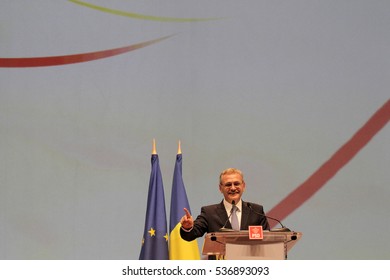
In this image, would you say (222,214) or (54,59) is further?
(54,59)

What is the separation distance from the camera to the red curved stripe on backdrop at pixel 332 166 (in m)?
5.91

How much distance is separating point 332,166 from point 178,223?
1.46 metres

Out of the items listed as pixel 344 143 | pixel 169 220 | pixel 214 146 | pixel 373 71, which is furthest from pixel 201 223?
pixel 373 71

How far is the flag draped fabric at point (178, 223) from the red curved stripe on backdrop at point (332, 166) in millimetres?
792

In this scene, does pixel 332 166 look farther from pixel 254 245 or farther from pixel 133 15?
pixel 254 245

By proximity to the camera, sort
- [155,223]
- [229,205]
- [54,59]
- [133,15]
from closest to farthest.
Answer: [229,205] < [155,223] < [54,59] < [133,15]

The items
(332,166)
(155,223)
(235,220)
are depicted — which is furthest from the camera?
(332,166)

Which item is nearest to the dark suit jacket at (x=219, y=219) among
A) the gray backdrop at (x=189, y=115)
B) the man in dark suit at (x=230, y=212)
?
the man in dark suit at (x=230, y=212)

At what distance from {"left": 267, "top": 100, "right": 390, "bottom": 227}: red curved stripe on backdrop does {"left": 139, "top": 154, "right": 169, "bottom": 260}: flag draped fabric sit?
971 mm

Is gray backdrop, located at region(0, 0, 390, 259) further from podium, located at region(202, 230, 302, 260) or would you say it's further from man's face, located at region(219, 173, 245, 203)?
podium, located at region(202, 230, 302, 260)

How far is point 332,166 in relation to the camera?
5.98m

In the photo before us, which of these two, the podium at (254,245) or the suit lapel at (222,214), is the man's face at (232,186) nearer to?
the suit lapel at (222,214)

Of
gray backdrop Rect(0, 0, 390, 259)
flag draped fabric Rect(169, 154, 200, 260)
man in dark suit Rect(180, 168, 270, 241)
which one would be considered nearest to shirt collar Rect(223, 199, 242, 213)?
man in dark suit Rect(180, 168, 270, 241)

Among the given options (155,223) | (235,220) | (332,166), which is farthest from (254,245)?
(332,166)
